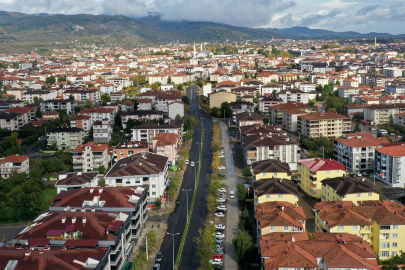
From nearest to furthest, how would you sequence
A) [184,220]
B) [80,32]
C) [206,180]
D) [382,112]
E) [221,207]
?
[184,220]
[221,207]
[206,180]
[382,112]
[80,32]

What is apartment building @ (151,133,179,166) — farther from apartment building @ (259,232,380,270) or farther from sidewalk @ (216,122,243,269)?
apartment building @ (259,232,380,270)

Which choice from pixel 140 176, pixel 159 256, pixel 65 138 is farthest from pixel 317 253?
pixel 65 138

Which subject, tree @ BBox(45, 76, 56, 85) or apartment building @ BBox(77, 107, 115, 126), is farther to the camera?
tree @ BBox(45, 76, 56, 85)

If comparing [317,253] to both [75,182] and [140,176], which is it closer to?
[140,176]

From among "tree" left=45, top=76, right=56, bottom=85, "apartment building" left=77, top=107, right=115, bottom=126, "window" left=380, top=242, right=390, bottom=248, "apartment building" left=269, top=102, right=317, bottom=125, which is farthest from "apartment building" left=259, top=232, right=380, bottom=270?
"tree" left=45, top=76, right=56, bottom=85

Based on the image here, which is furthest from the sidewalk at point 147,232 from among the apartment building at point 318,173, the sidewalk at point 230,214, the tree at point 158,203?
the apartment building at point 318,173

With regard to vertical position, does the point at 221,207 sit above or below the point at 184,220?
above
